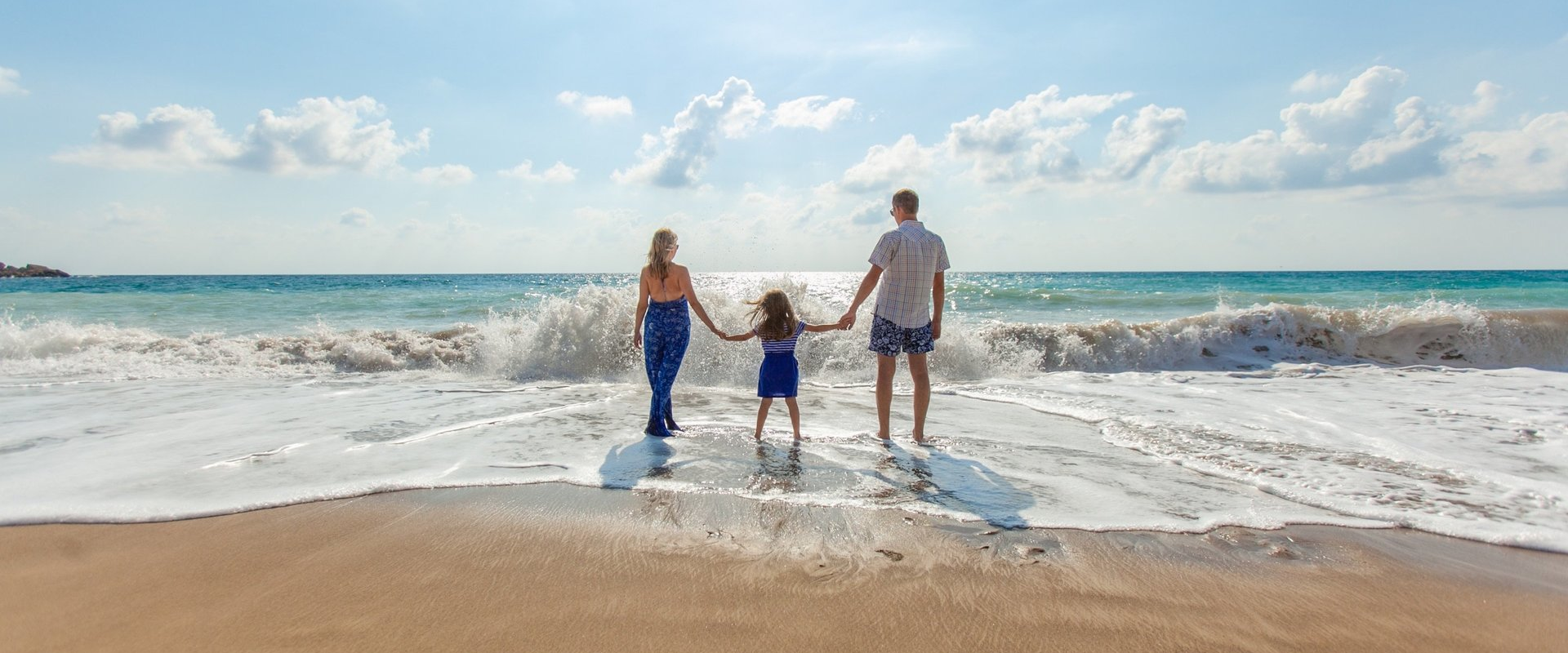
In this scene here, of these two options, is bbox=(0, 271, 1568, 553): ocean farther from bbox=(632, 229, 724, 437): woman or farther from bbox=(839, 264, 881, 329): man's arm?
bbox=(839, 264, 881, 329): man's arm

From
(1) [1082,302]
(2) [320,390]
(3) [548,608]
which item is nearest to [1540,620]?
(3) [548,608]

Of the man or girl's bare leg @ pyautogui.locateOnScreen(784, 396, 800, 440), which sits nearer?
the man

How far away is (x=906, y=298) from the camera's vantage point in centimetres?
539

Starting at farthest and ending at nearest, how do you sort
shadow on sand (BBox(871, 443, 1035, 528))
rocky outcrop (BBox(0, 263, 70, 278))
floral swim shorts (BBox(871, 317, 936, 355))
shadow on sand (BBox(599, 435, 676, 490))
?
rocky outcrop (BBox(0, 263, 70, 278)) → floral swim shorts (BBox(871, 317, 936, 355)) → shadow on sand (BBox(599, 435, 676, 490)) → shadow on sand (BBox(871, 443, 1035, 528))

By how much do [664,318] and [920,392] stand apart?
2.14 metres

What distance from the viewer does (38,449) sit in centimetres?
503

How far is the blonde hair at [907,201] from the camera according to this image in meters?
5.47

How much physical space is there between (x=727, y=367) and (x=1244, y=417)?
20.4 feet

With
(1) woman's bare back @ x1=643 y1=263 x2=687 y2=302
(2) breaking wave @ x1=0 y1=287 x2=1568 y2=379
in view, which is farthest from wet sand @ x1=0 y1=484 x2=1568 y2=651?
(2) breaking wave @ x1=0 y1=287 x2=1568 y2=379

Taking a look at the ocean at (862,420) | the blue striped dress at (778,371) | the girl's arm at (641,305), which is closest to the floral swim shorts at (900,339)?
the blue striped dress at (778,371)

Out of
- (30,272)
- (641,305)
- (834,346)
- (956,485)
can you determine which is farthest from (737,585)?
(30,272)

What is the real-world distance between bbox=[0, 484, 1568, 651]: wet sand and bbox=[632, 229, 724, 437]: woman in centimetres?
207

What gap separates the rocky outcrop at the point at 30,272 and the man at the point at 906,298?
75066mm

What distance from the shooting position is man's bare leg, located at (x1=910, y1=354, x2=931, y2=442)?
5504mm
